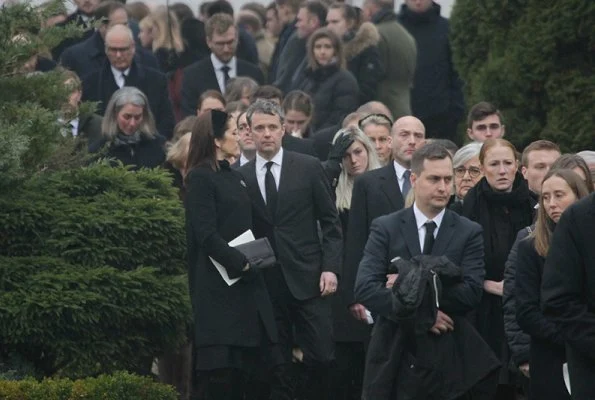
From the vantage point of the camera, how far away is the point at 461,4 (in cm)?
1568

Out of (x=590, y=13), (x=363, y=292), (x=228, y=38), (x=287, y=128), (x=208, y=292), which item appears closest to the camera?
(x=363, y=292)

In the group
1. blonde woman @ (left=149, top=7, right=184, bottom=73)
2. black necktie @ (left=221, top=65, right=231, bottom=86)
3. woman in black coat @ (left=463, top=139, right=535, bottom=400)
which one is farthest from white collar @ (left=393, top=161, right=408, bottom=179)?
blonde woman @ (left=149, top=7, right=184, bottom=73)

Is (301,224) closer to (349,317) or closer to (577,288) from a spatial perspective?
(349,317)

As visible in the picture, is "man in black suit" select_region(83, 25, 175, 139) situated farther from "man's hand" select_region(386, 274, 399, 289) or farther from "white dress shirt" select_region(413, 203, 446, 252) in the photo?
"man's hand" select_region(386, 274, 399, 289)

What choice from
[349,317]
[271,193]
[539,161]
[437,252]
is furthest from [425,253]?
[349,317]

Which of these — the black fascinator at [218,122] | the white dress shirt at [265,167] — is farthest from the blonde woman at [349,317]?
the black fascinator at [218,122]

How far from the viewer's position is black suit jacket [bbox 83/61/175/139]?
17.3 m

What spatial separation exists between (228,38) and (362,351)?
5.45m

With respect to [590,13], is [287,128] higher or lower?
lower

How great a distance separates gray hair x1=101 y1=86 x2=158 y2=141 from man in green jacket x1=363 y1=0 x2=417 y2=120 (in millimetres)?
3611

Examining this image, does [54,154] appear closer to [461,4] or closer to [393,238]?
[393,238]

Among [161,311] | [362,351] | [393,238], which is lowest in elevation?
[362,351]

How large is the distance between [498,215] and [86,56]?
7194 millimetres

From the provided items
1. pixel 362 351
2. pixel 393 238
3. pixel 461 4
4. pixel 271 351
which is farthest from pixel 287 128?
pixel 393 238
